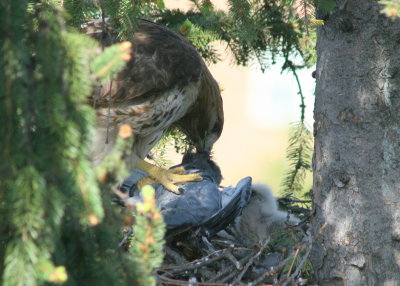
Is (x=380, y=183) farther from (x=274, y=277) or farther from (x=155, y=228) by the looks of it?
(x=155, y=228)

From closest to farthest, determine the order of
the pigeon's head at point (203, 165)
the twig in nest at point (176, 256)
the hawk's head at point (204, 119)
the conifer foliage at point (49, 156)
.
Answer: the conifer foliage at point (49, 156), the twig in nest at point (176, 256), the pigeon's head at point (203, 165), the hawk's head at point (204, 119)

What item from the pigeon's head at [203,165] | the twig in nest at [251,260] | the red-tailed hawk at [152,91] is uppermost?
the red-tailed hawk at [152,91]

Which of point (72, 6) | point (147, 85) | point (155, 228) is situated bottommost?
point (147, 85)

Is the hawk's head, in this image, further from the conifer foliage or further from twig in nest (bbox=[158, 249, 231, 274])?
A: the conifer foliage

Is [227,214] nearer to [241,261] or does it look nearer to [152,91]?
[241,261]

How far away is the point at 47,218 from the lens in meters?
1.48

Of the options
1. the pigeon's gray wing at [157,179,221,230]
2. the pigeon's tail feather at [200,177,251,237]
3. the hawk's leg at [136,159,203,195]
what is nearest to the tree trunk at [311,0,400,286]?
the pigeon's tail feather at [200,177,251,237]

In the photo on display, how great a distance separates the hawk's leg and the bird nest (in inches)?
21.2

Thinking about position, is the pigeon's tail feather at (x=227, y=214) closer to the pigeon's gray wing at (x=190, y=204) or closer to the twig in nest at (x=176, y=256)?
the pigeon's gray wing at (x=190, y=204)

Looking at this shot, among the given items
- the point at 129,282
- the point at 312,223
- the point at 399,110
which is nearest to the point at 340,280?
the point at 312,223

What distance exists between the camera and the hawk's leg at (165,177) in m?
3.96

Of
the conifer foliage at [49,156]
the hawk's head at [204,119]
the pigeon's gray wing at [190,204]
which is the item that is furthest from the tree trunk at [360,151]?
the hawk's head at [204,119]

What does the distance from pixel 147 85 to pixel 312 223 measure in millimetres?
1349

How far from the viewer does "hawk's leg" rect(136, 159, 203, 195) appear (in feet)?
13.0
